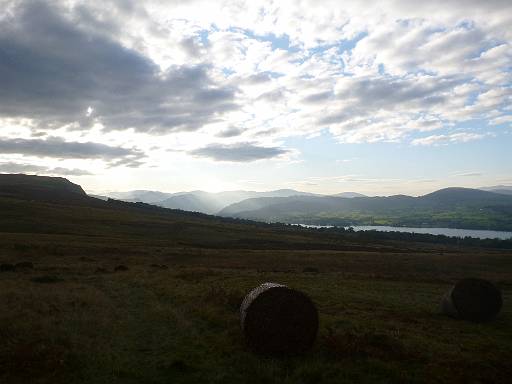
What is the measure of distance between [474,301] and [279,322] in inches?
481

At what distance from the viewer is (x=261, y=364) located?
1188cm

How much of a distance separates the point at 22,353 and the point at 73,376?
2283 mm

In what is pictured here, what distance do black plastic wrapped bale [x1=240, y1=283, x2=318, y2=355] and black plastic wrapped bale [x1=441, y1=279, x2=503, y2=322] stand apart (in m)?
10.5

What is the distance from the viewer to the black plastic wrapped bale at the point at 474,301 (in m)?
20.2

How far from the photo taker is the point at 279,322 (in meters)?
13.6

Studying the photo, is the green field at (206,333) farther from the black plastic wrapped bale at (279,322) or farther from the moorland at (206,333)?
the black plastic wrapped bale at (279,322)

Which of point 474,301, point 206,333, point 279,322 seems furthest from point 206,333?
point 474,301

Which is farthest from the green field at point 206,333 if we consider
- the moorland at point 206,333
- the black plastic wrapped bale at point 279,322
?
the black plastic wrapped bale at point 279,322

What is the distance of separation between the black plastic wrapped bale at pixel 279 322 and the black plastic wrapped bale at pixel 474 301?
1052 cm

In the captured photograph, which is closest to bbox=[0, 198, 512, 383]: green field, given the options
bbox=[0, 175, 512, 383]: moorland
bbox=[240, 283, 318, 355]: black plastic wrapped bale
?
bbox=[0, 175, 512, 383]: moorland

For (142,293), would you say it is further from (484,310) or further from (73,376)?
(484,310)

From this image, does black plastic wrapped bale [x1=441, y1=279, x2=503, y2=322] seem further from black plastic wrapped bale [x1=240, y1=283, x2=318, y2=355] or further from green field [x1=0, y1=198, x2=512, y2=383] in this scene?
black plastic wrapped bale [x1=240, y1=283, x2=318, y2=355]

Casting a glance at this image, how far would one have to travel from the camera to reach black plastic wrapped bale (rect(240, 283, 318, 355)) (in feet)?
44.0

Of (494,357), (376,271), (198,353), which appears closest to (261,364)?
(198,353)
